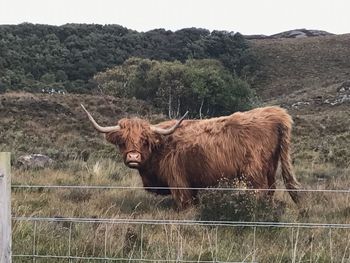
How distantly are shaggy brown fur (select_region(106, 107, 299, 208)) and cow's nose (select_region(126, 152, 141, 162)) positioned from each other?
9 cm

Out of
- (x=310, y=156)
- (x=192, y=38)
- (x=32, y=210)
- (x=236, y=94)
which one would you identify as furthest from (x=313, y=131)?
(x=192, y=38)

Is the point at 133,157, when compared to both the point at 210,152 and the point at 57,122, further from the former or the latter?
the point at 57,122

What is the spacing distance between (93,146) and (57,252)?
1512 cm

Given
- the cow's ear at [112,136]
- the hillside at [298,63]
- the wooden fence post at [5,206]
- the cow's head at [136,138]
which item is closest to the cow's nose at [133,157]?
the cow's head at [136,138]

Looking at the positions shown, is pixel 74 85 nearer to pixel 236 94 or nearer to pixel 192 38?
Result: pixel 236 94

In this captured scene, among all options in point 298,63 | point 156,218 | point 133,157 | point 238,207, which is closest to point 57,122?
point 133,157

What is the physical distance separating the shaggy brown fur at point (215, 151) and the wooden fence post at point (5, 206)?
4.64 m

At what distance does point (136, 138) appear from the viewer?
913 centimetres

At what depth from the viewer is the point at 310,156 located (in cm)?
1833

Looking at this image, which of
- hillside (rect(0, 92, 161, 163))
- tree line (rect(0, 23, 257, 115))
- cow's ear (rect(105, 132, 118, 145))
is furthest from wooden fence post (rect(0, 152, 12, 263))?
tree line (rect(0, 23, 257, 115))

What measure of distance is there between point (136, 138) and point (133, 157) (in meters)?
0.34

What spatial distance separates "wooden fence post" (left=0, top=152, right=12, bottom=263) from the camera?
430 cm

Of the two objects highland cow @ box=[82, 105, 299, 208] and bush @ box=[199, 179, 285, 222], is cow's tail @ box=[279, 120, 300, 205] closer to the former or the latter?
highland cow @ box=[82, 105, 299, 208]

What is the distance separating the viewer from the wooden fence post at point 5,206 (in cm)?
430
